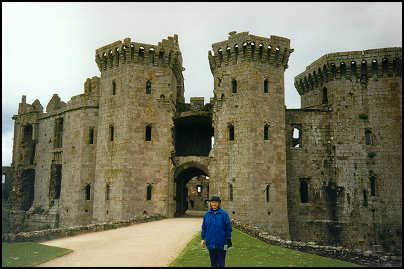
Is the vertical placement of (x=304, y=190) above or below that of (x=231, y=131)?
below

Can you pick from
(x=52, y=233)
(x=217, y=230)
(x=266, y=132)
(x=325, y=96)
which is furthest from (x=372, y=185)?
(x=52, y=233)

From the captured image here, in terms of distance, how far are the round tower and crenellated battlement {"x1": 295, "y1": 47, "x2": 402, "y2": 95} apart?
3.93 meters

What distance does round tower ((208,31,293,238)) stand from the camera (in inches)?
1048

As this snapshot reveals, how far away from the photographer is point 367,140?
2952 centimetres

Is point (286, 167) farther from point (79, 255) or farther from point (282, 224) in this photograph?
point (79, 255)

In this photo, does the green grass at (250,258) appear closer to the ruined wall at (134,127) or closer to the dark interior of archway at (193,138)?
the ruined wall at (134,127)

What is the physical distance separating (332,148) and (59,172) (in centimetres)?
2546

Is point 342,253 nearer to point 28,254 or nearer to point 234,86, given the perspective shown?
point 28,254

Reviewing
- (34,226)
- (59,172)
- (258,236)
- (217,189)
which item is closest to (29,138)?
(59,172)

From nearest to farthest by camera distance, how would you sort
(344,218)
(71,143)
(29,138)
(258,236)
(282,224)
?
(258,236), (282,224), (344,218), (71,143), (29,138)

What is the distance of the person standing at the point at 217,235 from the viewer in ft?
31.8

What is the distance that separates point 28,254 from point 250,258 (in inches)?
318

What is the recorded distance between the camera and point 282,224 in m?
27.0

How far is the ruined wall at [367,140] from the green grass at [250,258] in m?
15.6
